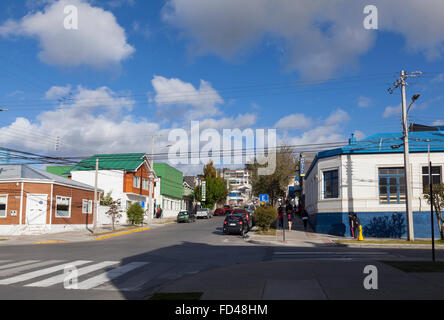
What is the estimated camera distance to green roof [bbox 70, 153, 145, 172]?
158 ft

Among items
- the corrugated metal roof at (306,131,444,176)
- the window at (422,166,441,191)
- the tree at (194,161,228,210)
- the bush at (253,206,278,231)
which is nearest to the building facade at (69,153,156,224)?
the bush at (253,206,278,231)

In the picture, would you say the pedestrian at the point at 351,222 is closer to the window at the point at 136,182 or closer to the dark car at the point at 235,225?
the dark car at the point at 235,225

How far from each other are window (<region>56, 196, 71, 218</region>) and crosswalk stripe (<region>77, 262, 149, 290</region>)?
21.1m

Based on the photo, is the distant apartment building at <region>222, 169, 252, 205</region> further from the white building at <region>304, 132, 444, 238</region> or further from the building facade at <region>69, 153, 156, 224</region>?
the white building at <region>304, 132, 444, 238</region>

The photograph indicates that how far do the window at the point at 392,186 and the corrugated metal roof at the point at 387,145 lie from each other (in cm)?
161

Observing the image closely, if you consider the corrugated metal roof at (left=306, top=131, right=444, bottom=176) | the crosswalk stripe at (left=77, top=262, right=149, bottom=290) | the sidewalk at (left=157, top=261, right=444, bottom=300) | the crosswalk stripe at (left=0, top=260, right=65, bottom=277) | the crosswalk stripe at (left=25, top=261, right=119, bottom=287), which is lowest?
the crosswalk stripe at (left=0, top=260, right=65, bottom=277)

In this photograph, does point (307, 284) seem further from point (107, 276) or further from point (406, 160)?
point (406, 160)

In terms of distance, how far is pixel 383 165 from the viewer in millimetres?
29172

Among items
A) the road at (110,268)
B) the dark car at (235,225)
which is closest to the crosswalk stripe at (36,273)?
the road at (110,268)

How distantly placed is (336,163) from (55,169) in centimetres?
4455

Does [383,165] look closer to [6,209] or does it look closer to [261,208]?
[261,208]

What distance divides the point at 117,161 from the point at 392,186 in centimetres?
3256

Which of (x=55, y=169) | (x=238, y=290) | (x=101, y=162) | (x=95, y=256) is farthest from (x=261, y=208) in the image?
(x=55, y=169)
